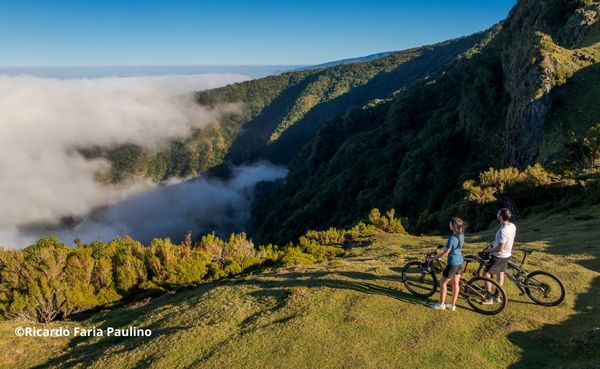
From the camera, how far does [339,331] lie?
38.2 feet

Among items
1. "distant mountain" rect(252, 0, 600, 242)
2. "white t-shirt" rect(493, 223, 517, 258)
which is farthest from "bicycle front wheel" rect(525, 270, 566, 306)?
"distant mountain" rect(252, 0, 600, 242)

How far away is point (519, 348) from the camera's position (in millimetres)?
10352

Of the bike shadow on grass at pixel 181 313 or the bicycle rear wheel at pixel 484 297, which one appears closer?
the bicycle rear wheel at pixel 484 297

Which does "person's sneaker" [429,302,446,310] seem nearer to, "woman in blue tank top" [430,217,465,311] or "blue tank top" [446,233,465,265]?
"woman in blue tank top" [430,217,465,311]

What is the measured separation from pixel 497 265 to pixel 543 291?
1845 millimetres

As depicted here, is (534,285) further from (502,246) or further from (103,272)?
(103,272)

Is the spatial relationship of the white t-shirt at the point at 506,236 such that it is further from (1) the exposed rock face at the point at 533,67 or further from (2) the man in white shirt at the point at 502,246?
(1) the exposed rock face at the point at 533,67

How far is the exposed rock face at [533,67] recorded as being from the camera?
2045 inches

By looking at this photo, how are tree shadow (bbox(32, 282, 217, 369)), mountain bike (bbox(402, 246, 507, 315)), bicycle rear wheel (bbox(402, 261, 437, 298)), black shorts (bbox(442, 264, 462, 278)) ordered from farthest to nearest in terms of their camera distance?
bicycle rear wheel (bbox(402, 261, 437, 298)) < tree shadow (bbox(32, 282, 217, 369)) < mountain bike (bbox(402, 246, 507, 315)) < black shorts (bbox(442, 264, 462, 278))

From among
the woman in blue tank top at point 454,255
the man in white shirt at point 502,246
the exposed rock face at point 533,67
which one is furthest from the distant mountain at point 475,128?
the woman in blue tank top at point 454,255

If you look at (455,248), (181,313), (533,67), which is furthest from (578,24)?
(181,313)

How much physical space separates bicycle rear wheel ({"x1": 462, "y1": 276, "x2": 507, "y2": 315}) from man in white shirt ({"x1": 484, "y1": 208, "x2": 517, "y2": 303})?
183 millimetres

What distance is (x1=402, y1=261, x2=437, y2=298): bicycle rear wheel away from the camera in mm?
13242

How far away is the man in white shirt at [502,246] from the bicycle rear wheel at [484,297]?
18 centimetres
